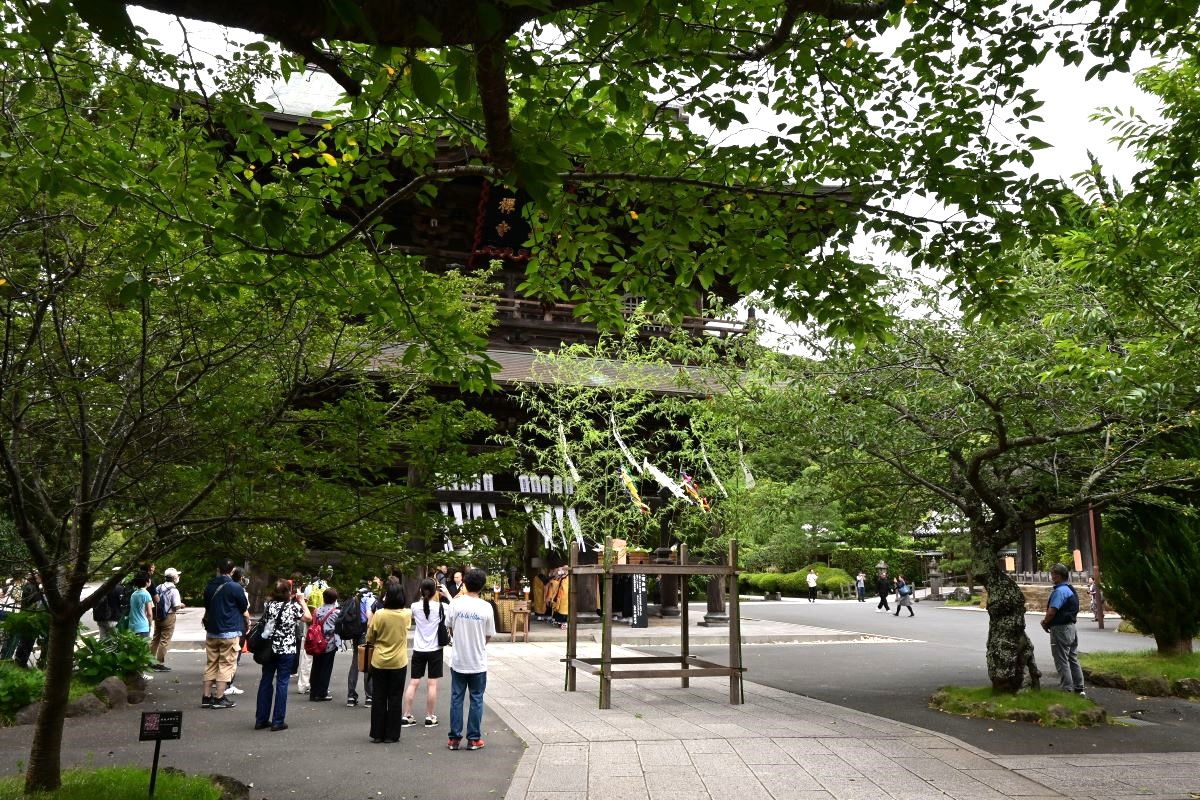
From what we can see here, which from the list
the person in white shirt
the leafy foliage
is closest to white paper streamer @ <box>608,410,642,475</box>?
the leafy foliage

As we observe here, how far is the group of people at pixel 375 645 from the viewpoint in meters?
7.86

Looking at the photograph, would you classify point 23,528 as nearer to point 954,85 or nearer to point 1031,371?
point 954,85

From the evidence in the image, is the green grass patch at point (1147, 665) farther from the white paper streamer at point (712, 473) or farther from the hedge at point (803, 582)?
the hedge at point (803, 582)

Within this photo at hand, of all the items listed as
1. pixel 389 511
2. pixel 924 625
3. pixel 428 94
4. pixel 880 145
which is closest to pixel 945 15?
pixel 880 145

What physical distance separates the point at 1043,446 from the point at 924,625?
16.1 m

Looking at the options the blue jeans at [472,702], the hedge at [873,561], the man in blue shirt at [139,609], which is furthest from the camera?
the hedge at [873,561]

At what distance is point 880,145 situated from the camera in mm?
5797

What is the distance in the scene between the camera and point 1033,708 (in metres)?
9.18

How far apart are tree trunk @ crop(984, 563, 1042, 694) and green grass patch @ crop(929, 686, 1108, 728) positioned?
0.18 meters

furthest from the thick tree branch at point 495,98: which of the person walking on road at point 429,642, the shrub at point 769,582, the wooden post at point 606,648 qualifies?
the shrub at point 769,582

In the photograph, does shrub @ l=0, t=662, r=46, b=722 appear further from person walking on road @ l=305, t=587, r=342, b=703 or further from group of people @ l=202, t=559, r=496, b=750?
person walking on road @ l=305, t=587, r=342, b=703

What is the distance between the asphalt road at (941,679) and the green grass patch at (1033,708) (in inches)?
7.6

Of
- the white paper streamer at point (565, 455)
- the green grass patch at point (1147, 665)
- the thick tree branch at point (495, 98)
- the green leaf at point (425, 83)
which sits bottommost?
the green grass patch at point (1147, 665)

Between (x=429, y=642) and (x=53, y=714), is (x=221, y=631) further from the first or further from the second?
(x=53, y=714)
